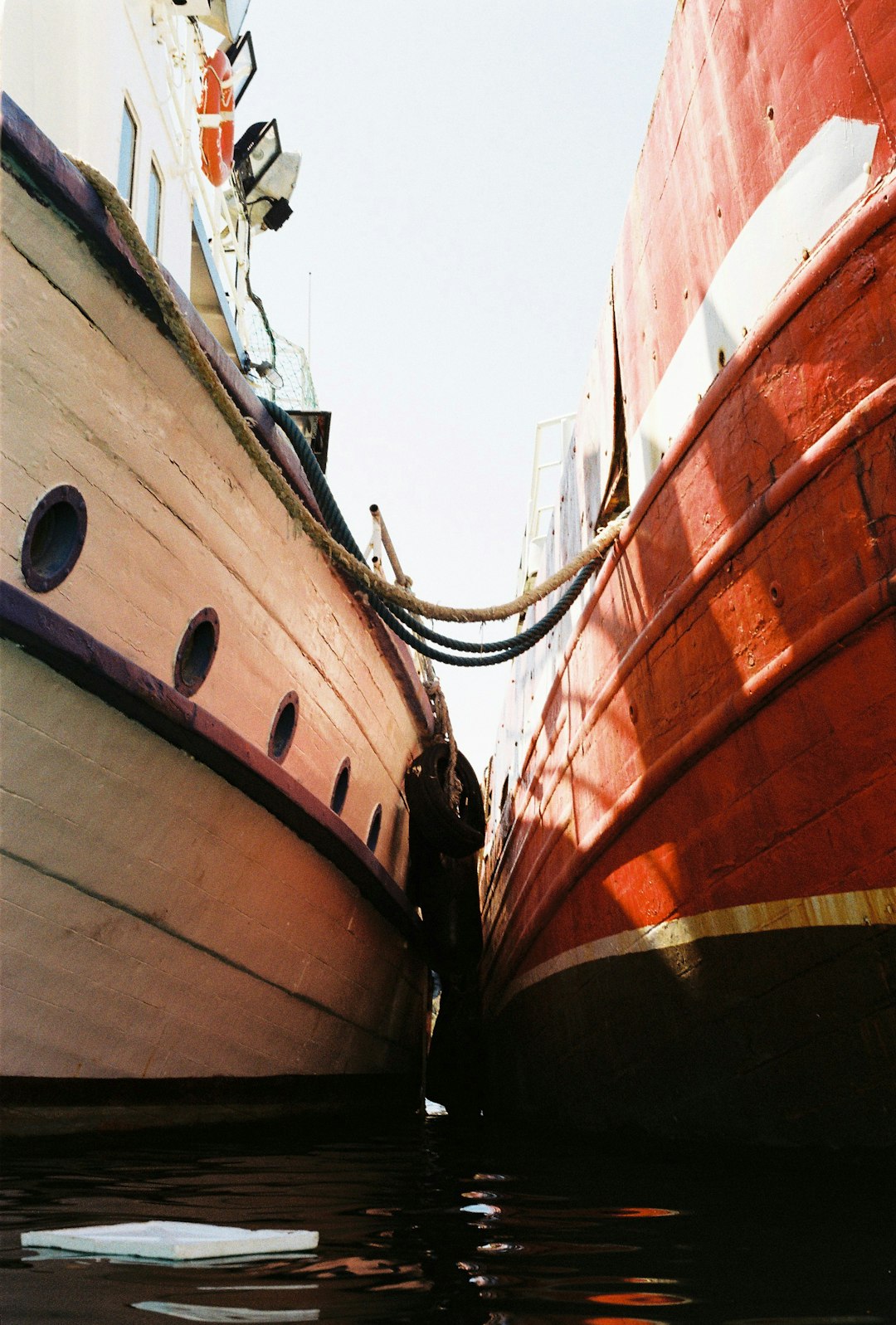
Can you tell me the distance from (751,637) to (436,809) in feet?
13.7

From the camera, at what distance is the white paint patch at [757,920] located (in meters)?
2.83

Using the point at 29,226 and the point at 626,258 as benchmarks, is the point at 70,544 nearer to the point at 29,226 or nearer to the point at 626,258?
the point at 29,226

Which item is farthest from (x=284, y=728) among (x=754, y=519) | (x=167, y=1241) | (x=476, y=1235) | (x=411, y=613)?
(x=167, y=1241)

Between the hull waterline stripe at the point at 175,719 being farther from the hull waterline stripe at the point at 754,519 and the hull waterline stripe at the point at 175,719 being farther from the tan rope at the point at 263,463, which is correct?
the hull waterline stripe at the point at 754,519

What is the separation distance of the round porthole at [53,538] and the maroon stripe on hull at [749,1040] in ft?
8.54

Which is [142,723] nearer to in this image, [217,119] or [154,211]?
[154,211]

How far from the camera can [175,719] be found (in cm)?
354

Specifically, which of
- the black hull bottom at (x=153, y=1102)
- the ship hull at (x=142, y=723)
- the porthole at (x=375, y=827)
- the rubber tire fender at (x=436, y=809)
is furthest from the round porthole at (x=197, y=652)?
the rubber tire fender at (x=436, y=809)

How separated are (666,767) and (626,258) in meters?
2.91

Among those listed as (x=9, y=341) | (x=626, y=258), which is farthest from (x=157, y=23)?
(x=9, y=341)

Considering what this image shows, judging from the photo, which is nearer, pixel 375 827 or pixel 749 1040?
pixel 749 1040

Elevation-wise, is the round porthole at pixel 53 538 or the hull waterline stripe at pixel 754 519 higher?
the hull waterline stripe at pixel 754 519

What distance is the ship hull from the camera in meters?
3.01

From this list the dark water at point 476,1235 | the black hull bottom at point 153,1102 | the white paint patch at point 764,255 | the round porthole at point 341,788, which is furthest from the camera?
the round porthole at point 341,788
